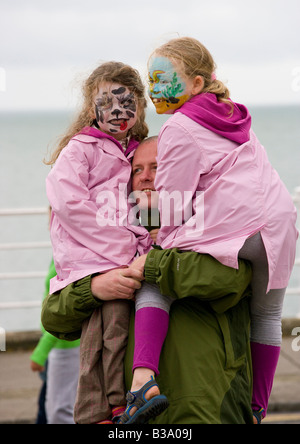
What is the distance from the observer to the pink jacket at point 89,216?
2.89 m

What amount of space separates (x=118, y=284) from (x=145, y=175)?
492mm

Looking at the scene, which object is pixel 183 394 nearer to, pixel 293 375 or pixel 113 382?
pixel 113 382

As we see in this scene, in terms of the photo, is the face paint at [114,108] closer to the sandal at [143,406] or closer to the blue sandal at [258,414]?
the sandal at [143,406]

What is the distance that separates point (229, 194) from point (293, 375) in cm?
525

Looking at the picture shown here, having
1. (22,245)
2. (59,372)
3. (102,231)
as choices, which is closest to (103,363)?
(102,231)

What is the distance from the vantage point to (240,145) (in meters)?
2.84

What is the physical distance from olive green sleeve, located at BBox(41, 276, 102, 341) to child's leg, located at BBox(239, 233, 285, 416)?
0.60 m

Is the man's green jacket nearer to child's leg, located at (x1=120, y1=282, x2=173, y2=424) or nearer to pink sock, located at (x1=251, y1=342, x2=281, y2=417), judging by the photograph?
child's leg, located at (x1=120, y1=282, x2=173, y2=424)

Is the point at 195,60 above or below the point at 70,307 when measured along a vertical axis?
above

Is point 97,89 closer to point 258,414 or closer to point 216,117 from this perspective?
point 216,117

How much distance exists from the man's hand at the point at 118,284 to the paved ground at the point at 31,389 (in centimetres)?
417

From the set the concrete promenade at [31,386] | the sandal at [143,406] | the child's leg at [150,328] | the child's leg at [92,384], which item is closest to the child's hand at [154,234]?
the child's leg at [150,328]

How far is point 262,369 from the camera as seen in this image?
3.11 meters

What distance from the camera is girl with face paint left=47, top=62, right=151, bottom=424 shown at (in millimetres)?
2838
